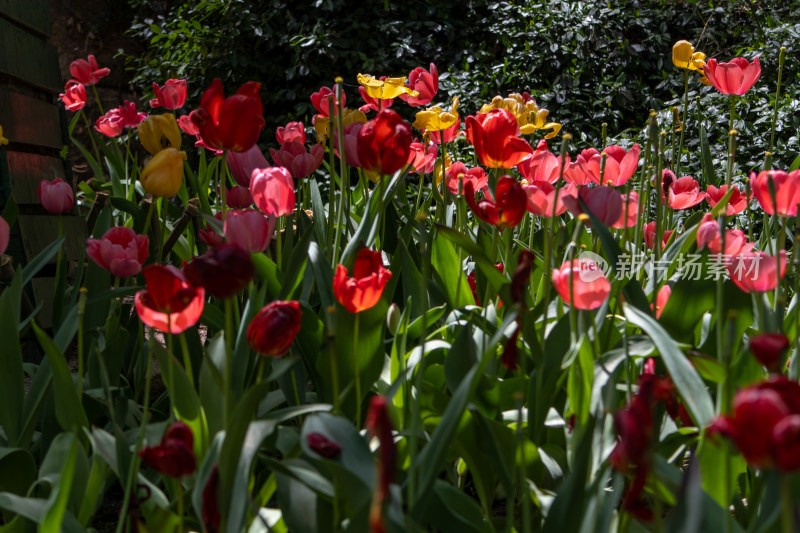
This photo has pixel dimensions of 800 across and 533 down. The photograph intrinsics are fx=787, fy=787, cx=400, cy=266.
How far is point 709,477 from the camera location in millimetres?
846

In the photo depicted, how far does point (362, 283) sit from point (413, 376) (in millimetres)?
213

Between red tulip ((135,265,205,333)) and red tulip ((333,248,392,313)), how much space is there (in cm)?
16

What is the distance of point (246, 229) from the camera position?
1.02m

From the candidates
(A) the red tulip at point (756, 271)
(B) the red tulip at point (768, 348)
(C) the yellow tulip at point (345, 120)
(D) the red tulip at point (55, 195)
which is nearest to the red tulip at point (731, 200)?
(A) the red tulip at point (756, 271)

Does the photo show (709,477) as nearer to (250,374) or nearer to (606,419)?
(606,419)

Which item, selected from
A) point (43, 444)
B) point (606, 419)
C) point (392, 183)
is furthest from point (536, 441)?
point (43, 444)

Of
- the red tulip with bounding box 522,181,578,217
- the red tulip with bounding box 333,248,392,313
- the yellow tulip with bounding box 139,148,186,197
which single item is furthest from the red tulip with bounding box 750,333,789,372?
the yellow tulip with bounding box 139,148,186,197

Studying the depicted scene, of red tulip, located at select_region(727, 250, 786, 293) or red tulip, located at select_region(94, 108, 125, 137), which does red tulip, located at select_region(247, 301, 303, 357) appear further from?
red tulip, located at select_region(94, 108, 125, 137)

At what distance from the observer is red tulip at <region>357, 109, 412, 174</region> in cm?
108

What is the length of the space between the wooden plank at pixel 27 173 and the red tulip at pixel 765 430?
1810 millimetres

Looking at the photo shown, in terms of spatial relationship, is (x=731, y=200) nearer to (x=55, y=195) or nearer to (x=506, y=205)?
(x=506, y=205)

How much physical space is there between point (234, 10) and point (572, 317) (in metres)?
4.93

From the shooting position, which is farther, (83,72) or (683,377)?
(83,72)

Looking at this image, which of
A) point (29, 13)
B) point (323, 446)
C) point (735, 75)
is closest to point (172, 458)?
point (323, 446)
